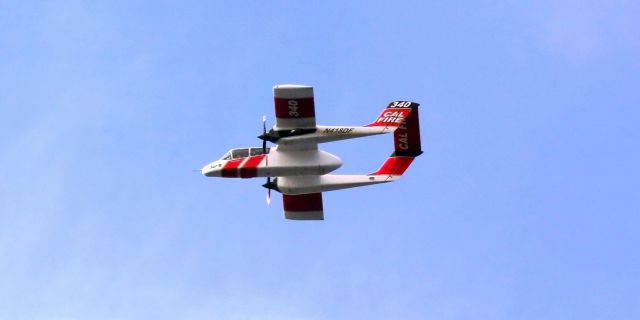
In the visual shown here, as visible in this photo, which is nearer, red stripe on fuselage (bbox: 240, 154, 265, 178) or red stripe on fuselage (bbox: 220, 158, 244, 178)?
red stripe on fuselage (bbox: 240, 154, 265, 178)

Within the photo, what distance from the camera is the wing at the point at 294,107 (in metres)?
70.1

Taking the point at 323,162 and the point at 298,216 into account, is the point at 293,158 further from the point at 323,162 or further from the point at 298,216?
the point at 298,216

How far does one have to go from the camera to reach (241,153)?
75.6 m

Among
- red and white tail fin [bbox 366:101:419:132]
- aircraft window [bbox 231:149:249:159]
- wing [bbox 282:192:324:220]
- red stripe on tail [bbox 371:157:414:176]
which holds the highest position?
red and white tail fin [bbox 366:101:419:132]

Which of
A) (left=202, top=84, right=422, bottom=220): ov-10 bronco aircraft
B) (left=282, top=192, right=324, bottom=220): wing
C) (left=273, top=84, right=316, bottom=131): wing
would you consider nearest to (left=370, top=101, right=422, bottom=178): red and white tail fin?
(left=202, top=84, right=422, bottom=220): ov-10 bronco aircraft

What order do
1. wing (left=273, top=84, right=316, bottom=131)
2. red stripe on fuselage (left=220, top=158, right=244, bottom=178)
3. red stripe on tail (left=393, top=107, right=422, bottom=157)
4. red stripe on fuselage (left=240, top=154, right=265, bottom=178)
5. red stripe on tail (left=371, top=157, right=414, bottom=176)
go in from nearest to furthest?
wing (left=273, top=84, right=316, bottom=131), red stripe on fuselage (left=240, top=154, right=265, bottom=178), red stripe on fuselage (left=220, top=158, right=244, bottom=178), red stripe on tail (left=393, top=107, right=422, bottom=157), red stripe on tail (left=371, top=157, right=414, bottom=176)

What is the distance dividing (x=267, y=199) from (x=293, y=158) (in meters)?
5.75

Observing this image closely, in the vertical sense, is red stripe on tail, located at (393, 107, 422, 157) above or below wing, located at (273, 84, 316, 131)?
below

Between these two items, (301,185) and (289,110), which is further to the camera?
(301,185)

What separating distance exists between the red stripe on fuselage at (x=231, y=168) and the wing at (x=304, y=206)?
7631mm

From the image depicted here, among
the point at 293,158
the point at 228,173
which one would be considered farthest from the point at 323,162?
the point at 228,173

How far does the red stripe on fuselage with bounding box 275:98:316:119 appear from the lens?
7075 centimetres

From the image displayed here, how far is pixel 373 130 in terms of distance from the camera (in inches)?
2928

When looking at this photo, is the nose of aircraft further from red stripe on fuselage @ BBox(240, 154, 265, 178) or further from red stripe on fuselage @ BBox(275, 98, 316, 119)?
red stripe on fuselage @ BBox(275, 98, 316, 119)
